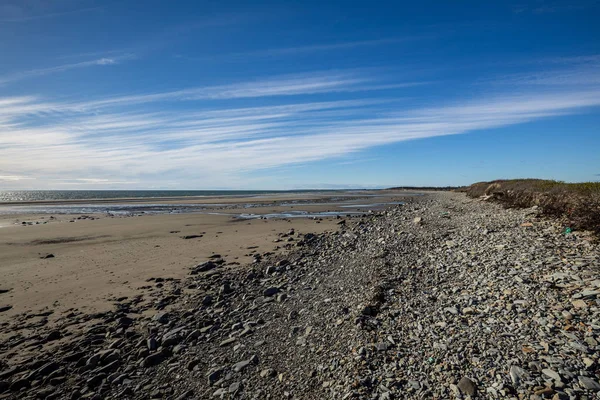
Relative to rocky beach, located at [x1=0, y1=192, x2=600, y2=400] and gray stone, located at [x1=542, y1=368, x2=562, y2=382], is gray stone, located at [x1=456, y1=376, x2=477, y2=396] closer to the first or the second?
rocky beach, located at [x1=0, y1=192, x2=600, y2=400]

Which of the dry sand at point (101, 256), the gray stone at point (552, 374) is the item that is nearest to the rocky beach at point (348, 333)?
the gray stone at point (552, 374)

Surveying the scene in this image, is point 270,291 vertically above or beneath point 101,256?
above

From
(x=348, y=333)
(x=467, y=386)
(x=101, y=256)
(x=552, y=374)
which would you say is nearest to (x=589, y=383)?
(x=552, y=374)

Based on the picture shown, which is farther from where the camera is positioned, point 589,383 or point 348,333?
point 348,333

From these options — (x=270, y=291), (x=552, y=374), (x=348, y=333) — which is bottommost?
(x=270, y=291)

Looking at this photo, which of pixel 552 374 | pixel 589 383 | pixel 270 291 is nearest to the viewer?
pixel 589 383

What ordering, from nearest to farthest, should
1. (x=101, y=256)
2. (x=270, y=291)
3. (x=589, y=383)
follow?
(x=589, y=383)
(x=270, y=291)
(x=101, y=256)

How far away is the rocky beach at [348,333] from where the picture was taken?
507 cm

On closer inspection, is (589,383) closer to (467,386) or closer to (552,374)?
(552,374)

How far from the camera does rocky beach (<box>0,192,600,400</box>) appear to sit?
507cm

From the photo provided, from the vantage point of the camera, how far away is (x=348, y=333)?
6.65 metres

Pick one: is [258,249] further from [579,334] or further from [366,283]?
[579,334]

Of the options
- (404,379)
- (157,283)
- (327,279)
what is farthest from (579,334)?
(157,283)

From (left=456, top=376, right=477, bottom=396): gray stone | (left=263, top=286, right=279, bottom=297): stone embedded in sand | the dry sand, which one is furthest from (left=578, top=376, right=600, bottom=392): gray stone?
the dry sand
